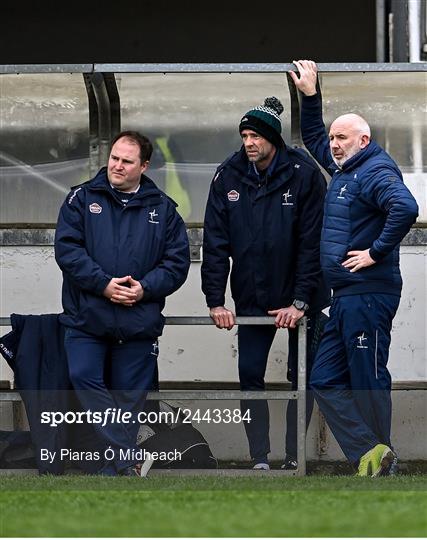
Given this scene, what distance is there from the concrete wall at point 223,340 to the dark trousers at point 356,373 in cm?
108

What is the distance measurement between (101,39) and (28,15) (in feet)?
2.16

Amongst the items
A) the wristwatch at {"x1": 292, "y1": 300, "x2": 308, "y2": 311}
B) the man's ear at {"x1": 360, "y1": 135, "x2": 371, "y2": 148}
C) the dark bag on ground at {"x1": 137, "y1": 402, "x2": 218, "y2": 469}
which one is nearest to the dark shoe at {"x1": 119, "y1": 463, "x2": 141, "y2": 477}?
the dark bag on ground at {"x1": 137, "y1": 402, "x2": 218, "y2": 469}

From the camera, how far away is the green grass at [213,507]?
16.3 feet

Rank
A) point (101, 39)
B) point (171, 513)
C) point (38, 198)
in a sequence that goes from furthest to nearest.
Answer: point (101, 39) < point (38, 198) < point (171, 513)

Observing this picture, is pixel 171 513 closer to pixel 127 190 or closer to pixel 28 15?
pixel 127 190

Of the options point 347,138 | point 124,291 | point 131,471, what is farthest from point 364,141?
point 131,471

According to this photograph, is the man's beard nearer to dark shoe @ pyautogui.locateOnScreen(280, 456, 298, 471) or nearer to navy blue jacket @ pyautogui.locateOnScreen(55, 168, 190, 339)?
navy blue jacket @ pyautogui.locateOnScreen(55, 168, 190, 339)

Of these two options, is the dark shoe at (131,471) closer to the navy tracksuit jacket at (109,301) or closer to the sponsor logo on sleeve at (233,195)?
the navy tracksuit jacket at (109,301)

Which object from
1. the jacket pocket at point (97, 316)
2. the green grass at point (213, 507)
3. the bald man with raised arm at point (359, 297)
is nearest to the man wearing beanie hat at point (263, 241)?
the bald man with raised arm at point (359, 297)

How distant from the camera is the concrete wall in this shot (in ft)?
28.7

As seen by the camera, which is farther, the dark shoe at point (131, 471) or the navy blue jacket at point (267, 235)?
the navy blue jacket at point (267, 235)

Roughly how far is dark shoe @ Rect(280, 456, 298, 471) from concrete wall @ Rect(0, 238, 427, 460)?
2.59ft

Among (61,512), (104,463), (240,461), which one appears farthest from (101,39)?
(61,512)

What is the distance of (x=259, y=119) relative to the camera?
7.73 meters
